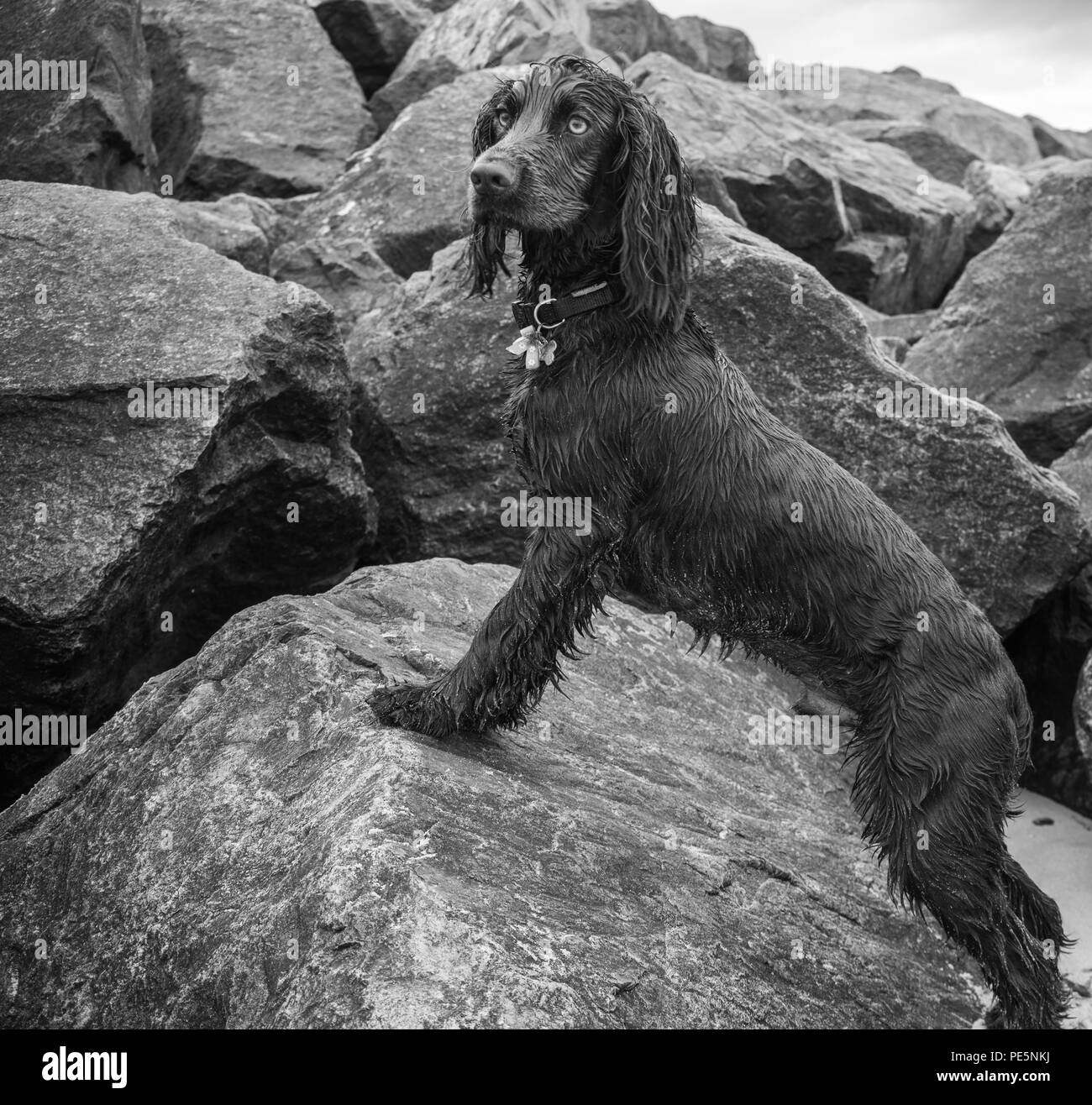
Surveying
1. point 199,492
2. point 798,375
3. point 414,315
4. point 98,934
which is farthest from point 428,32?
point 98,934

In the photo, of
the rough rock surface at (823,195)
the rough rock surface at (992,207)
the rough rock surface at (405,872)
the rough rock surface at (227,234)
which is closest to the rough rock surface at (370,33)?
the rough rock surface at (823,195)

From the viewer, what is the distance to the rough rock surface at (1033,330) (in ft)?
34.3

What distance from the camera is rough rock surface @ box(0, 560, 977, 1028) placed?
425 centimetres

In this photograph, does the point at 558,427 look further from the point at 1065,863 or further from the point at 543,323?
the point at 1065,863

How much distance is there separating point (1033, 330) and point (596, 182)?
22.6 feet

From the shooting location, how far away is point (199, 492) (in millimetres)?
6793

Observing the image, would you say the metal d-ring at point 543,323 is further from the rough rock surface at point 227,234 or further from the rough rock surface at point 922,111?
the rough rock surface at point 922,111

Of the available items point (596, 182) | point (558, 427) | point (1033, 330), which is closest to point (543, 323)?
point (558, 427)

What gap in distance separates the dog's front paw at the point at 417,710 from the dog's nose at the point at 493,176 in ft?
6.39

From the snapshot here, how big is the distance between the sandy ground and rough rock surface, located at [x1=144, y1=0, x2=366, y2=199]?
34.2 feet

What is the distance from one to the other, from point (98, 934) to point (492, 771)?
1.60 m

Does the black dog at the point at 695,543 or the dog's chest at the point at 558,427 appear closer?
the black dog at the point at 695,543

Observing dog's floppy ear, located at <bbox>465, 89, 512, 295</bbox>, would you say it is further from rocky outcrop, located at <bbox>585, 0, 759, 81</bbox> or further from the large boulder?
rocky outcrop, located at <bbox>585, 0, 759, 81</bbox>

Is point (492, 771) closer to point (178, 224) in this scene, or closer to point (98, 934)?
point (98, 934)
